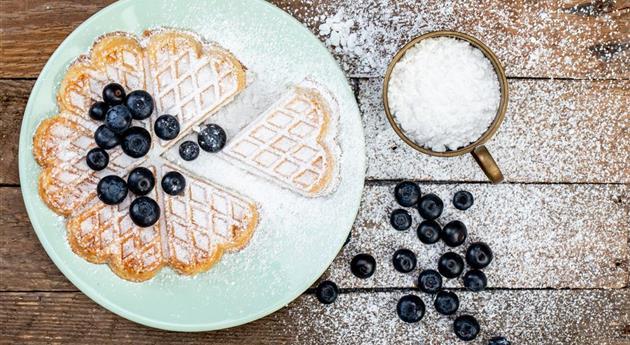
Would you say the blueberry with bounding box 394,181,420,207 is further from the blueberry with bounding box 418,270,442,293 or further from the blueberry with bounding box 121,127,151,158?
the blueberry with bounding box 121,127,151,158

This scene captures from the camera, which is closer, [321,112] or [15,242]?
[321,112]


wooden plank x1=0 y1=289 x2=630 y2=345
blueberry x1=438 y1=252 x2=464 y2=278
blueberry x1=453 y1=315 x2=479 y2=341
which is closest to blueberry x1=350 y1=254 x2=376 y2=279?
wooden plank x1=0 y1=289 x2=630 y2=345

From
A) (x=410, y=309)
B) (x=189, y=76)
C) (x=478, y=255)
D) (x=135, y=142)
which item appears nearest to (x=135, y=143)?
(x=135, y=142)

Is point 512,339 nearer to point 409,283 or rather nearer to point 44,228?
point 409,283

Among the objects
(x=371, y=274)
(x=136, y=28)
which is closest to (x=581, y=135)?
(x=371, y=274)

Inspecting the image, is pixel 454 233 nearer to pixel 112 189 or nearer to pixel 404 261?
pixel 404 261
